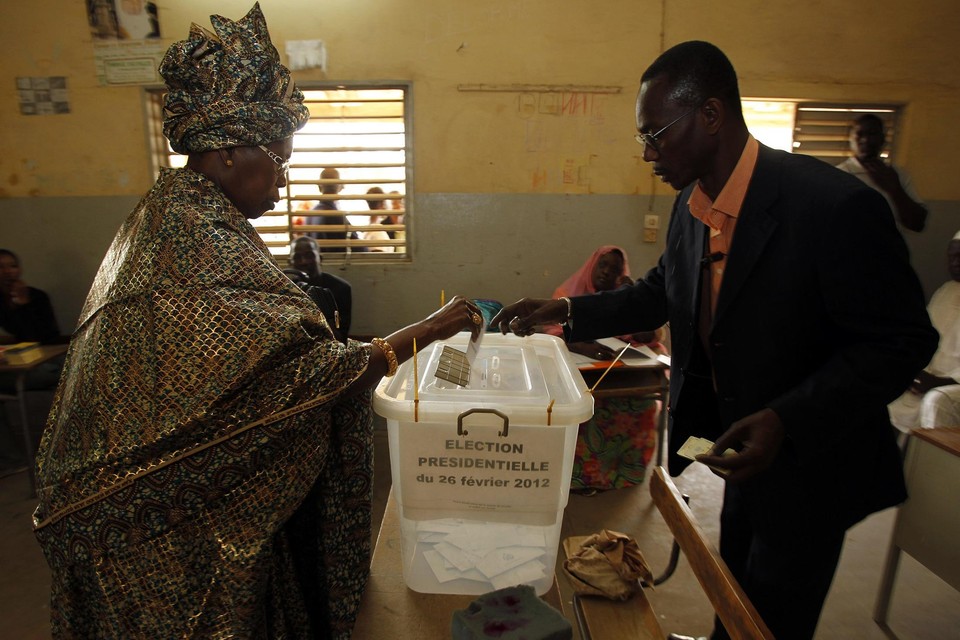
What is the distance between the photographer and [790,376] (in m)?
1.21

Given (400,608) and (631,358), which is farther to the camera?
(631,358)

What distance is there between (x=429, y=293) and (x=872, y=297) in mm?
3565

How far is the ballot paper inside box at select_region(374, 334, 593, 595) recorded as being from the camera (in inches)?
41.4

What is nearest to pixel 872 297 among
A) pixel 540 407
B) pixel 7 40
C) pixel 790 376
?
pixel 790 376

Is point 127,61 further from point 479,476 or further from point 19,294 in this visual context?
point 479,476

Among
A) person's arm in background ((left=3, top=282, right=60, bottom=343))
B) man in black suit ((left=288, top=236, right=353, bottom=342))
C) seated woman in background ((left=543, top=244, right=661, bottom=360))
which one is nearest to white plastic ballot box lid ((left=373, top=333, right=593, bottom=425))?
seated woman in background ((left=543, top=244, right=661, bottom=360))

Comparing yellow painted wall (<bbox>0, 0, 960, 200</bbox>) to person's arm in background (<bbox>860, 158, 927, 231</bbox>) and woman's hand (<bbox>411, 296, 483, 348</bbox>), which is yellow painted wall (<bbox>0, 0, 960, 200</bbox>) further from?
woman's hand (<bbox>411, 296, 483, 348</bbox>)

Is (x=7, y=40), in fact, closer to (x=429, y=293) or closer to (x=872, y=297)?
(x=429, y=293)

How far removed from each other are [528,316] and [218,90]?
3.18 ft

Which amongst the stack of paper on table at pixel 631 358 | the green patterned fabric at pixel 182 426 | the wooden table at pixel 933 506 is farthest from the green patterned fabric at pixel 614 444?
the green patterned fabric at pixel 182 426

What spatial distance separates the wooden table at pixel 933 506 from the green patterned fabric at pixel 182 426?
2041mm

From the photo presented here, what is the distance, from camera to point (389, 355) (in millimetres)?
1123

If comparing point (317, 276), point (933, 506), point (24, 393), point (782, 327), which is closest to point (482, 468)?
point (782, 327)

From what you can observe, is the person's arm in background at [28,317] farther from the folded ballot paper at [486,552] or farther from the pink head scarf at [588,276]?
the folded ballot paper at [486,552]
